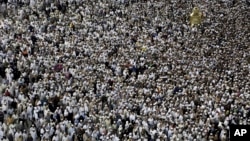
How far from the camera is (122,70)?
2058cm

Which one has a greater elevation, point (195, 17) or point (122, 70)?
point (195, 17)

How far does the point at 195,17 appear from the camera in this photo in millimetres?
24891

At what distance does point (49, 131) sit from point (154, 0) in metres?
11.8

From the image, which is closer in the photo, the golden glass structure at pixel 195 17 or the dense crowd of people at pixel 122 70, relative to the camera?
the dense crowd of people at pixel 122 70

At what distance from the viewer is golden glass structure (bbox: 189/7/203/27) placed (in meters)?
24.7

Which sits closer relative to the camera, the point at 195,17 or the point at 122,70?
the point at 122,70

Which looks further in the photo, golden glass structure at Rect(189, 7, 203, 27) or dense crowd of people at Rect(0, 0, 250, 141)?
golden glass structure at Rect(189, 7, 203, 27)

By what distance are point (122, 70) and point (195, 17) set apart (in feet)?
18.6

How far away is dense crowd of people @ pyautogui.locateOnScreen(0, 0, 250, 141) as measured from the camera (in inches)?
673

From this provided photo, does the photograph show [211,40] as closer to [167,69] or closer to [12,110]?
[167,69]

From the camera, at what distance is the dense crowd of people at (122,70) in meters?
17.1

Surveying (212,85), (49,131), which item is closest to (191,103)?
(212,85)

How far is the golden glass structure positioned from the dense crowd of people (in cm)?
27

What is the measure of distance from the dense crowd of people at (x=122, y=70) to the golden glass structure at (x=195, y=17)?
0.27m
